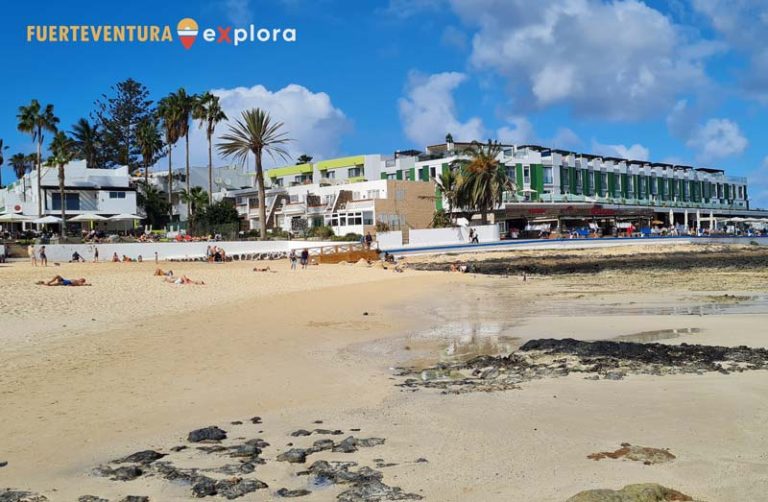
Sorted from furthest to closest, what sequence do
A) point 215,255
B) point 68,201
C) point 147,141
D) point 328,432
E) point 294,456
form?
point 147,141, point 68,201, point 215,255, point 328,432, point 294,456

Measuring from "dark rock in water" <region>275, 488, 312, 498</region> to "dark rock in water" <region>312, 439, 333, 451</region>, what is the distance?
3.80 feet

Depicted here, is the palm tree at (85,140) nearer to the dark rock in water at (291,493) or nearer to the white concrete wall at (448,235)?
the white concrete wall at (448,235)

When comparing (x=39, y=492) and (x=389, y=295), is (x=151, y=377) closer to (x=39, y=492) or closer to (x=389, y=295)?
(x=39, y=492)

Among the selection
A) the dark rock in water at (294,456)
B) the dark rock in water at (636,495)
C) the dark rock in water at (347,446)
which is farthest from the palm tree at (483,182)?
the dark rock in water at (636,495)

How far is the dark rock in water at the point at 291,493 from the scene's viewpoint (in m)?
5.66

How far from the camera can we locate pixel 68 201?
205ft

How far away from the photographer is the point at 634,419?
25.0ft

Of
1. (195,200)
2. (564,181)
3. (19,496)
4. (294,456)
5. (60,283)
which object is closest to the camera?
(19,496)

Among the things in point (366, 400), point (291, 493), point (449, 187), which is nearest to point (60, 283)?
point (366, 400)

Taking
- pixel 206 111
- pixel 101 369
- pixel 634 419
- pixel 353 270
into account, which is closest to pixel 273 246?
pixel 353 270

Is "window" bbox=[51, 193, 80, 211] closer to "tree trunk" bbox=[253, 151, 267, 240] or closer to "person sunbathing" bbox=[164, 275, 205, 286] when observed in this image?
"tree trunk" bbox=[253, 151, 267, 240]

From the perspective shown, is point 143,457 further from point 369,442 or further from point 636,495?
point 636,495

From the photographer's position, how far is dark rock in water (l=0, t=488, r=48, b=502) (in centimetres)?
556

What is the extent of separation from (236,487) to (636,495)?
3.19 m
